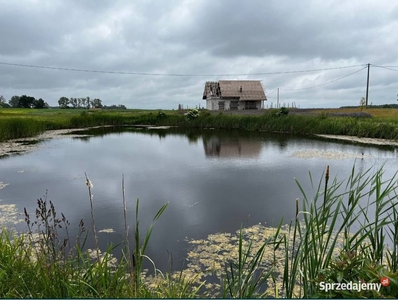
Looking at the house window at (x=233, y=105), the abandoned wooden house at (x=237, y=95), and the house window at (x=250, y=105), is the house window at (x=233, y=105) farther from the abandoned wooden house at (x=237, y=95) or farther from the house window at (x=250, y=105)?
the house window at (x=250, y=105)

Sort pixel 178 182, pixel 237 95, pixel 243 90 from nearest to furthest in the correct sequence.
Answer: pixel 178 182 < pixel 237 95 < pixel 243 90

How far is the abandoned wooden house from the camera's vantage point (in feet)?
88.9

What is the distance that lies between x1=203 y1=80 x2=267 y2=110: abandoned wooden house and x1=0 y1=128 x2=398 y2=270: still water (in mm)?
16255

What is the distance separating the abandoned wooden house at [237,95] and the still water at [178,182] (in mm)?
16255

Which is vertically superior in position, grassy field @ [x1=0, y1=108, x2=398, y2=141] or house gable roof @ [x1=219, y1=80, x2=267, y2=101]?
house gable roof @ [x1=219, y1=80, x2=267, y2=101]

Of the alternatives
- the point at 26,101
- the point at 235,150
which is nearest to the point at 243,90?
the point at 235,150

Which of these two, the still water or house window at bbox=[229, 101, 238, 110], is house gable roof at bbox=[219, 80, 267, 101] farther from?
the still water

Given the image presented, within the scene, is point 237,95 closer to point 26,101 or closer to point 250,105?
point 250,105

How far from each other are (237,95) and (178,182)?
21.8 metres

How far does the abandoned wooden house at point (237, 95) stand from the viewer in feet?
88.9

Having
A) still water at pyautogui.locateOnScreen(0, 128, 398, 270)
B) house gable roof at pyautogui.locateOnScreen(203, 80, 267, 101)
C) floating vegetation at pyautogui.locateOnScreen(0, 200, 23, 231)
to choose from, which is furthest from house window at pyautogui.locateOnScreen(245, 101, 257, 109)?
floating vegetation at pyautogui.locateOnScreen(0, 200, 23, 231)

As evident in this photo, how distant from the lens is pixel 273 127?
57.3 ft

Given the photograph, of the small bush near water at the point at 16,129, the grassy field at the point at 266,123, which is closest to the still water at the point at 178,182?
the grassy field at the point at 266,123

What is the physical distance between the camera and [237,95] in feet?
88.6
